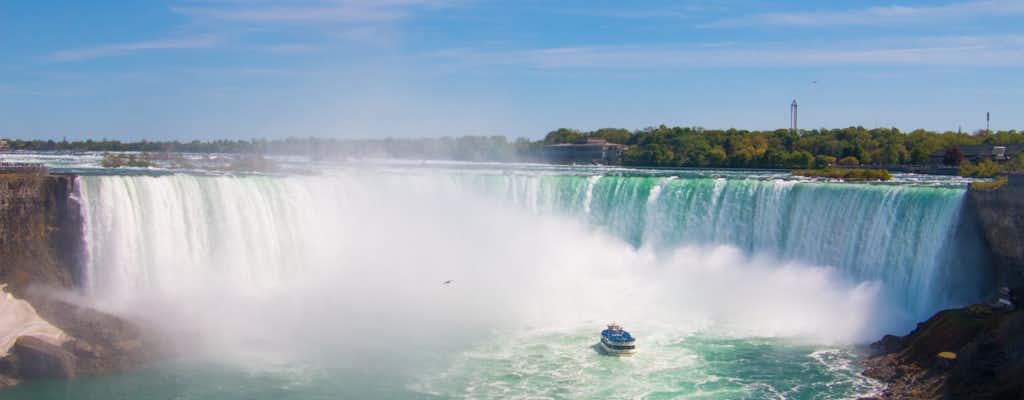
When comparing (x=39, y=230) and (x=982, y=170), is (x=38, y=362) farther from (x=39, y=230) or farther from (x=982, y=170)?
(x=982, y=170)

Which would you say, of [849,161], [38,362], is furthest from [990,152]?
[38,362]

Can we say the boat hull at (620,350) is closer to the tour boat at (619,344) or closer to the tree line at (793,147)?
the tour boat at (619,344)

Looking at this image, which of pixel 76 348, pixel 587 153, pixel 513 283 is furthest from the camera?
pixel 587 153

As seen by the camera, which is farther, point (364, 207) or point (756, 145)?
point (756, 145)

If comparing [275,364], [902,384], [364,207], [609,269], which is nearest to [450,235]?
[364,207]

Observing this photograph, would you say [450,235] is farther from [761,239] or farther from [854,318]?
[854,318]
